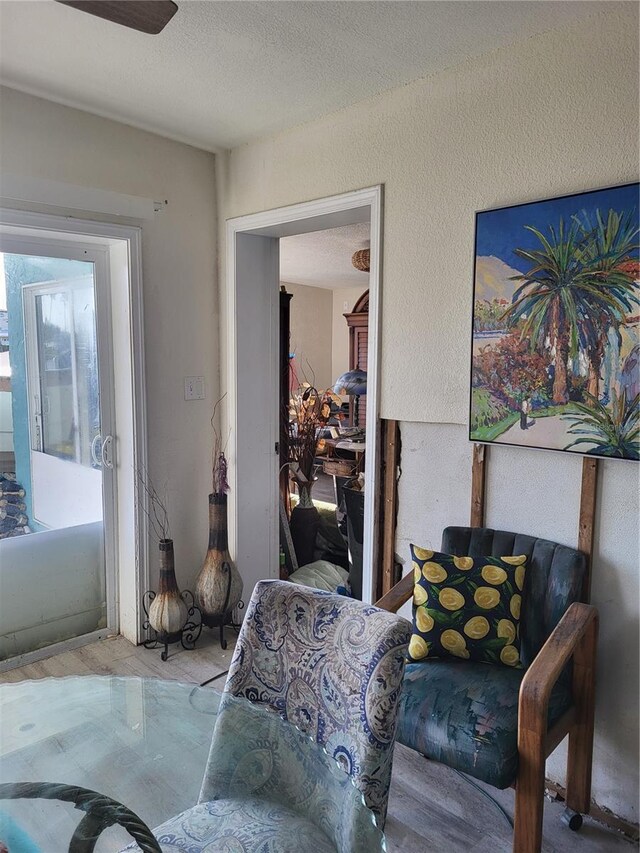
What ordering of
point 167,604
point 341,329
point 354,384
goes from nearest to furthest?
point 167,604
point 354,384
point 341,329

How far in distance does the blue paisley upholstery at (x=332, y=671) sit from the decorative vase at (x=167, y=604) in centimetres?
147

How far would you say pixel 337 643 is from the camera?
1413 millimetres

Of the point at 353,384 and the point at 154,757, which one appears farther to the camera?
the point at 353,384

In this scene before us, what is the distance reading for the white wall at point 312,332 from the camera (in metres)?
7.64

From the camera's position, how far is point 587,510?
1.95m

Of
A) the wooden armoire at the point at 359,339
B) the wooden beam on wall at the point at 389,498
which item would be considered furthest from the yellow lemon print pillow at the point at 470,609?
the wooden armoire at the point at 359,339

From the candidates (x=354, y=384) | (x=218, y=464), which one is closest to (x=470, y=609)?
(x=218, y=464)

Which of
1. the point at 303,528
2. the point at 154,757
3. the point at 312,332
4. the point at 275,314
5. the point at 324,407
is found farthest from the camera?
the point at 312,332

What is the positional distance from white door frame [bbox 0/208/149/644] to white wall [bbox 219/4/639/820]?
2.79 ft

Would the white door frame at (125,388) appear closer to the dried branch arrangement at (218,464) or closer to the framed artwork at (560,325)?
the dried branch arrangement at (218,464)

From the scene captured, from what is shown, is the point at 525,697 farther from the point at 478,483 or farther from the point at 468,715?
the point at 478,483

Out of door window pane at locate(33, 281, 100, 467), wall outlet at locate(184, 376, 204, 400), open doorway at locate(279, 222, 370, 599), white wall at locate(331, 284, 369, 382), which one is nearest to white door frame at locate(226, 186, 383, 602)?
wall outlet at locate(184, 376, 204, 400)

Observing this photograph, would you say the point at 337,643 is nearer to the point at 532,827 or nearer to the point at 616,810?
the point at 532,827

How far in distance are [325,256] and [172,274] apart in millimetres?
2716
